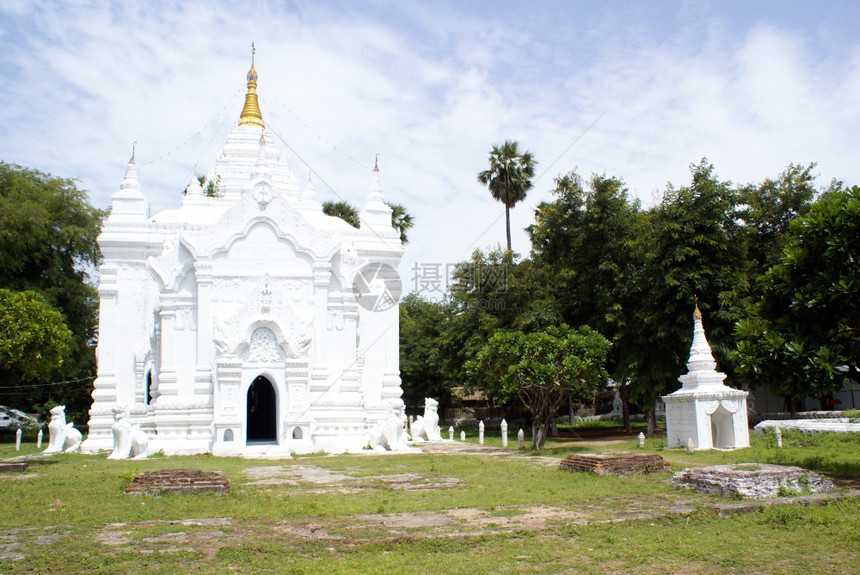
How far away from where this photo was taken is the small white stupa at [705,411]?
70.8 ft

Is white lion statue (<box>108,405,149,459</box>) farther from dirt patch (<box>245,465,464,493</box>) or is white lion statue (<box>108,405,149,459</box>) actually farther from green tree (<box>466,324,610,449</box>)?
green tree (<box>466,324,610,449</box>)

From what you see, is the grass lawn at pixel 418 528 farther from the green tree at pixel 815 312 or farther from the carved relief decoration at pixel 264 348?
the carved relief decoration at pixel 264 348

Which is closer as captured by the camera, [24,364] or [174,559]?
[174,559]

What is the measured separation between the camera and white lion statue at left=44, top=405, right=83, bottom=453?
25.1m

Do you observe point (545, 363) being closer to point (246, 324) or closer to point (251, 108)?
point (246, 324)

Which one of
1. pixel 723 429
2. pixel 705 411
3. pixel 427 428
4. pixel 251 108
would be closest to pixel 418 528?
pixel 705 411

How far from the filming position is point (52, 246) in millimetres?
34750

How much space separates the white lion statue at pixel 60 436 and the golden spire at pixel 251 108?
14446mm

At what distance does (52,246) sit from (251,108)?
1143cm

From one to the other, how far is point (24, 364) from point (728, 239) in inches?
998

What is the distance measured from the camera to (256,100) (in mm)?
33969

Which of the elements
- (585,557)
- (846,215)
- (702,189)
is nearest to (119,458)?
(585,557)

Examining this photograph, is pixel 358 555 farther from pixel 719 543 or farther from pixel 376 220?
pixel 376 220

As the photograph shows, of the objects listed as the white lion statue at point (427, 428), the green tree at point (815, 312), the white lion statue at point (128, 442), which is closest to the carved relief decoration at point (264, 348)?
the white lion statue at point (128, 442)
